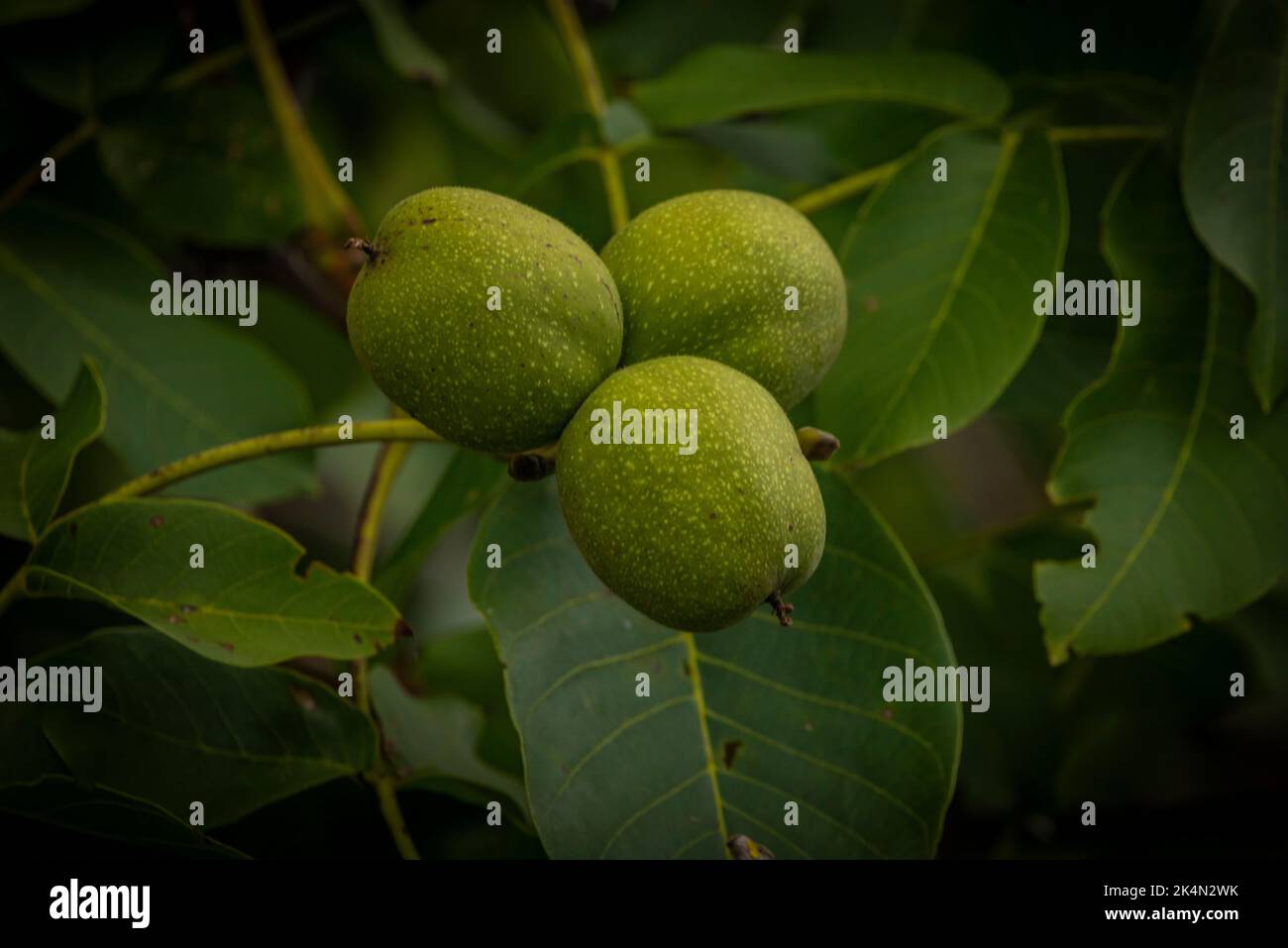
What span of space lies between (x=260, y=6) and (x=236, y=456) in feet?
2.53

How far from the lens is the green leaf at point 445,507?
1095 mm

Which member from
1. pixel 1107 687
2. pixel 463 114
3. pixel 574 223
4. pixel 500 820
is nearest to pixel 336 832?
pixel 500 820

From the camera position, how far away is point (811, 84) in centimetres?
125

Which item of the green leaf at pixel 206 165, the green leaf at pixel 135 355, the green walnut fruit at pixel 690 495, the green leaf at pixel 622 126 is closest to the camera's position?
the green walnut fruit at pixel 690 495

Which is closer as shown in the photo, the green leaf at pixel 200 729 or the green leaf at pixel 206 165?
the green leaf at pixel 200 729

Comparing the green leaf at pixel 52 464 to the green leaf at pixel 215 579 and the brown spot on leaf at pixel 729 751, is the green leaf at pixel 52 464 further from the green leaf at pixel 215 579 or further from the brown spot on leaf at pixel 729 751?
the brown spot on leaf at pixel 729 751

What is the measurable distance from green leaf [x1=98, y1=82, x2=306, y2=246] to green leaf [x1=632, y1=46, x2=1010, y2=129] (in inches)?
18.6

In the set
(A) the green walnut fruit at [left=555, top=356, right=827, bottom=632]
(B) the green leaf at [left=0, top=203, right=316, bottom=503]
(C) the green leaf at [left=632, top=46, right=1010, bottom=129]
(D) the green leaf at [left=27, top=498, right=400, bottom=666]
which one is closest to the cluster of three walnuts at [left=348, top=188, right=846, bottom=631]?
(A) the green walnut fruit at [left=555, top=356, right=827, bottom=632]

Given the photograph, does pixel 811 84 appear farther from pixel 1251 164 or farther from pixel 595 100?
pixel 1251 164

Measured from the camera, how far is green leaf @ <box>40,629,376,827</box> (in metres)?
1.00

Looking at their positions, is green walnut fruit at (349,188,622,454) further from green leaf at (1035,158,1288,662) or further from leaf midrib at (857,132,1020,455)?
green leaf at (1035,158,1288,662)

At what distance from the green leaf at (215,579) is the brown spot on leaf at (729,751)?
0.95ft


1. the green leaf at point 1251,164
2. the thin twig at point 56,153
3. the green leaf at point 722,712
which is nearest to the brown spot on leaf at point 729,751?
the green leaf at point 722,712
